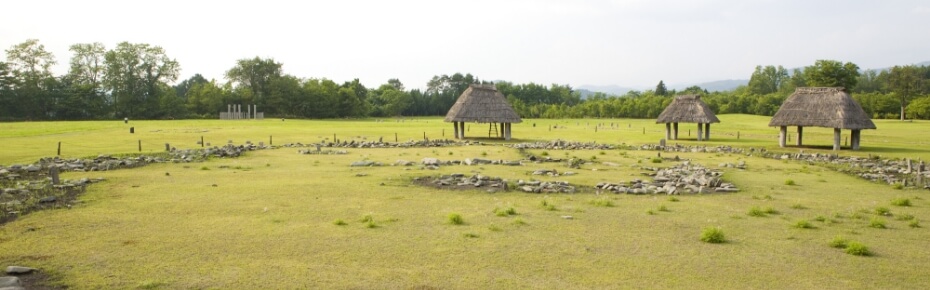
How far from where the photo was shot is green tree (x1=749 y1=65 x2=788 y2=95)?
5219 inches

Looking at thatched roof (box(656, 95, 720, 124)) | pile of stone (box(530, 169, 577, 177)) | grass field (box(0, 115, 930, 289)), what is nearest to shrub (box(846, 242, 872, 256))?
grass field (box(0, 115, 930, 289))

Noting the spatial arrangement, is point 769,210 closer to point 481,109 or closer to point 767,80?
point 481,109

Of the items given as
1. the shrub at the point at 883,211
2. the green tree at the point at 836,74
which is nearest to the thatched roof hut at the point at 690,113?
the shrub at the point at 883,211

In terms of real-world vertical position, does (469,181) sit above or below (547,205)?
above

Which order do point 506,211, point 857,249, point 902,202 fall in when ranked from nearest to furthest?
1. point 857,249
2. point 506,211
3. point 902,202

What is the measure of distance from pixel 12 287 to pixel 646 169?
21072mm

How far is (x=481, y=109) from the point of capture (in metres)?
44.9

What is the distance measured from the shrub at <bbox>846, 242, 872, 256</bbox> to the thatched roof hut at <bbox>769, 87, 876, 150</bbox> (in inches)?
1101

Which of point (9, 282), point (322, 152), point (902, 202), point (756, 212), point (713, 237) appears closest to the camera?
point (9, 282)

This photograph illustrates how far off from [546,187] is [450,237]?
22.6ft

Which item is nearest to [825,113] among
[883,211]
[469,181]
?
[883,211]

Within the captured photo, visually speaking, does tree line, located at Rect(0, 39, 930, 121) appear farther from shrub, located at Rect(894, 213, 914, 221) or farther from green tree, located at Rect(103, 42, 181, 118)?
shrub, located at Rect(894, 213, 914, 221)

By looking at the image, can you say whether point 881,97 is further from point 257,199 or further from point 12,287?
point 12,287

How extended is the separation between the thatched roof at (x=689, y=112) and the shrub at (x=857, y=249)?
35724 millimetres
